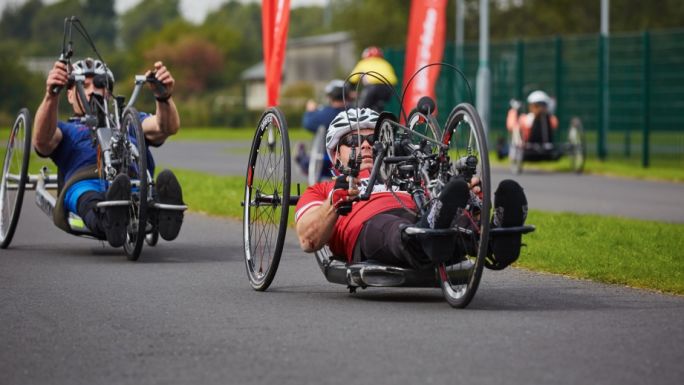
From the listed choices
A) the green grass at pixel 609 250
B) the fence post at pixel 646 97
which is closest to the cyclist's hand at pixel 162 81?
the green grass at pixel 609 250

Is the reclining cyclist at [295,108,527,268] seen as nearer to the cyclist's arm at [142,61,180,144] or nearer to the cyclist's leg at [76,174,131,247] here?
the cyclist's leg at [76,174,131,247]

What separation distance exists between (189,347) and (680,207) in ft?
41.3

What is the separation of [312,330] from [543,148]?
21055 mm

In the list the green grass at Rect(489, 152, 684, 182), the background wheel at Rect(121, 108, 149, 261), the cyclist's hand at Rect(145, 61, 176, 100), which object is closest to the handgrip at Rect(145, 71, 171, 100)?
the cyclist's hand at Rect(145, 61, 176, 100)

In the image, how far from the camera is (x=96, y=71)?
1233cm

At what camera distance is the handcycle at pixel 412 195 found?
25.9 ft

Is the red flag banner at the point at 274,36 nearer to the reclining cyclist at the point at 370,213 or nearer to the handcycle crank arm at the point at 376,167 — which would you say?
the reclining cyclist at the point at 370,213

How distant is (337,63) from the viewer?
125 m

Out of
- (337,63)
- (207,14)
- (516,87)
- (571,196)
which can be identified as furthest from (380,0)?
(207,14)

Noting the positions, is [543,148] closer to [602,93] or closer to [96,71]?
[602,93]

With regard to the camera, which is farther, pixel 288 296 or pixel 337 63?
pixel 337 63

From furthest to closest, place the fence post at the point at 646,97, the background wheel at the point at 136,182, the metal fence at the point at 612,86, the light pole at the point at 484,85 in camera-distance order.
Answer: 1. the light pole at the point at 484,85
2. the fence post at the point at 646,97
3. the metal fence at the point at 612,86
4. the background wheel at the point at 136,182

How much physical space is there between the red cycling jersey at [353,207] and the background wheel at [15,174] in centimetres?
400

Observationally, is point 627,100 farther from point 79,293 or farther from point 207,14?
point 207,14
